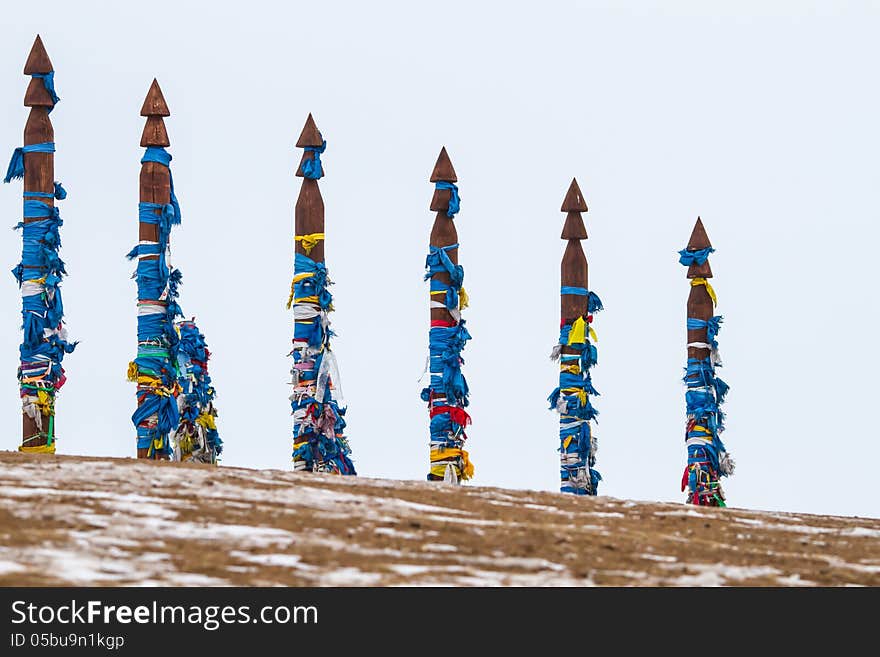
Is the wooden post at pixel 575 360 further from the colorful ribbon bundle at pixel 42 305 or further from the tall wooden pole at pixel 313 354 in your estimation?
the colorful ribbon bundle at pixel 42 305

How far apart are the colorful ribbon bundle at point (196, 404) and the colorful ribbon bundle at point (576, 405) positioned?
17.9 feet

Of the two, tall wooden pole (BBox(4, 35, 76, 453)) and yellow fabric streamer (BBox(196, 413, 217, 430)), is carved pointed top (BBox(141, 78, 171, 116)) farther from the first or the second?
yellow fabric streamer (BBox(196, 413, 217, 430))

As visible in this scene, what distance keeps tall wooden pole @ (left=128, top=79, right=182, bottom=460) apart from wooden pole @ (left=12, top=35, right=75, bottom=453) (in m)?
1.17

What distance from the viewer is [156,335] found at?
2328cm

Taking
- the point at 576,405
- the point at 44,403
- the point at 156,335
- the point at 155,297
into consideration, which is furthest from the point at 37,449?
the point at 576,405

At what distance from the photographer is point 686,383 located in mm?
25391

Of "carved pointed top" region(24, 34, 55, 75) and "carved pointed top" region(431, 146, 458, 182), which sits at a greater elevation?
"carved pointed top" region(24, 34, 55, 75)

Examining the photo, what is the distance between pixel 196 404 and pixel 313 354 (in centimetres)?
283

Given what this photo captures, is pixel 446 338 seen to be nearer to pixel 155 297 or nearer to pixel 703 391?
pixel 703 391

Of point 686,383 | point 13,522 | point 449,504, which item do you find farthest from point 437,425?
point 13,522

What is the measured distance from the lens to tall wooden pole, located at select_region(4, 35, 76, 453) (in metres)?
23.4

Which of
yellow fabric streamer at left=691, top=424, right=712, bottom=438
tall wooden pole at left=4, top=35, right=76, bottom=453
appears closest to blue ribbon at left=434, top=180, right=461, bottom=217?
yellow fabric streamer at left=691, top=424, right=712, bottom=438

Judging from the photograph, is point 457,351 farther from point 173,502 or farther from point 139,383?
point 173,502

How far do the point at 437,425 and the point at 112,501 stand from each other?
9113 mm
